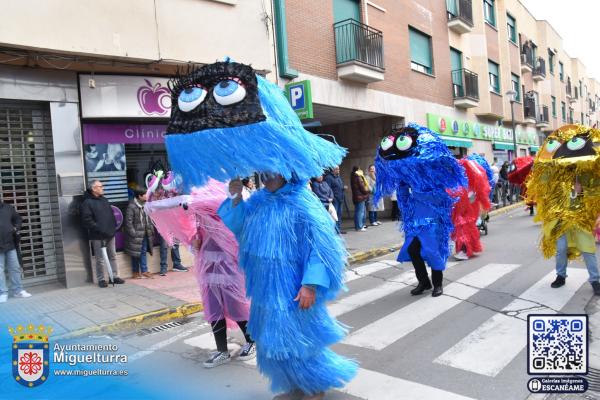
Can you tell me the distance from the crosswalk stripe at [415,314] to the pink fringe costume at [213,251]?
4.06 feet

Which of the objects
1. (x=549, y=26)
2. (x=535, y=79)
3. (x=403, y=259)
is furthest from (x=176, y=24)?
(x=549, y=26)

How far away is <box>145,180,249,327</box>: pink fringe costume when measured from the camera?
3939 millimetres

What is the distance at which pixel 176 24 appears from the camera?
8.65 m

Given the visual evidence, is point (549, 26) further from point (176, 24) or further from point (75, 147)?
point (75, 147)

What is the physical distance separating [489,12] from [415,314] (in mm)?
23431

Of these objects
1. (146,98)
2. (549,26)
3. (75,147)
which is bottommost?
(75,147)

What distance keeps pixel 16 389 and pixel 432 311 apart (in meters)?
4.04

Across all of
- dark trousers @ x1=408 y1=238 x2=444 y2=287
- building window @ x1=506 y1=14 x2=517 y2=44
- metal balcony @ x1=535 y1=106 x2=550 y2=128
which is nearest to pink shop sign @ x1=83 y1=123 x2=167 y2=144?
dark trousers @ x1=408 y1=238 x2=444 y2=287

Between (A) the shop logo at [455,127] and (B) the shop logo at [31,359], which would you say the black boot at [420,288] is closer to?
(B) the shop logo at [31,359]

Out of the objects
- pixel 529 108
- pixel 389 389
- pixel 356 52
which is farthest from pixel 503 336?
pixel 529 108

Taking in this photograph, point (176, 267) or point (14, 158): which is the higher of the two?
point (14, 158)

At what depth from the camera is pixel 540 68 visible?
104ft

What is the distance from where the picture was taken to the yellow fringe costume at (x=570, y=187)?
5.21m

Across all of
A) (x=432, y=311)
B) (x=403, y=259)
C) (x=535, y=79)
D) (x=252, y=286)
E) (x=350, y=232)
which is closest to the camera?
(x=252, y=286)
